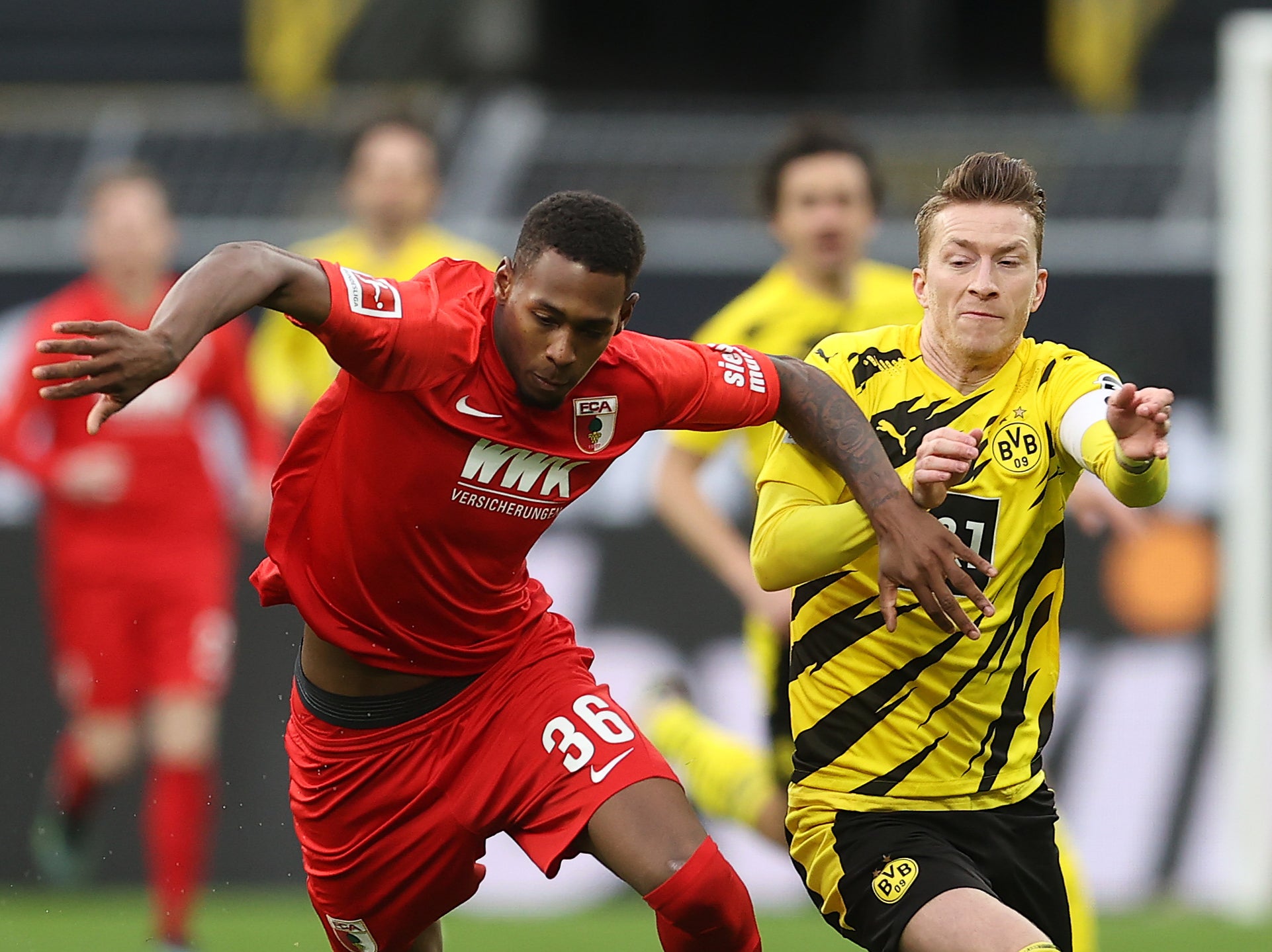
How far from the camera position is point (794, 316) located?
20.8ft

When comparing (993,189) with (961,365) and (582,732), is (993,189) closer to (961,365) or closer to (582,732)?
(961,365)

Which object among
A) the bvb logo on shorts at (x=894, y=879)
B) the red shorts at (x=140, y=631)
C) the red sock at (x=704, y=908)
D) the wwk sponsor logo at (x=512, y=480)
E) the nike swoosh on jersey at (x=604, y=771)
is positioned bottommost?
the red sock at (x=704, y=908)

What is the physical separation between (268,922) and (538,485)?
4.12m

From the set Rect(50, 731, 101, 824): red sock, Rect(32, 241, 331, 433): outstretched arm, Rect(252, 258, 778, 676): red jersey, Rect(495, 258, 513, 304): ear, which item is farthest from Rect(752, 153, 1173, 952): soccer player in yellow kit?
Rect(50, 731, 101, 824): red sock

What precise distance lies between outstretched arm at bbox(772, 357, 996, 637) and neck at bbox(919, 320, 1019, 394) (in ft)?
0.63

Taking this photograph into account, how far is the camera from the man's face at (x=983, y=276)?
4.05m

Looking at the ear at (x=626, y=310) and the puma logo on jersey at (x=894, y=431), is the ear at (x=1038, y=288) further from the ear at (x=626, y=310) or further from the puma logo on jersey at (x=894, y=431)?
the ear at (x=626, y=310)

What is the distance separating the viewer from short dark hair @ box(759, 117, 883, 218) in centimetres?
645

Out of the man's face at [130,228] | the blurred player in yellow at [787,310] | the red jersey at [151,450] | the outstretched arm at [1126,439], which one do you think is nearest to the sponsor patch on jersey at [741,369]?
the outstretched arm at [1126,439]

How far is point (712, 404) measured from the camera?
4418 millimetres

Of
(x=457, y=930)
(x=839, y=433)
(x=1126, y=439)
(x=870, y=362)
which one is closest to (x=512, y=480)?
(x=839, y=433)

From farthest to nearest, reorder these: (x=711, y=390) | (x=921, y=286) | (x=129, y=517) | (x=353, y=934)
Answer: (x=129, y=517), (x=353, y=934), (x=711, y=390), (x=921, y=286)

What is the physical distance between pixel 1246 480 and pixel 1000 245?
15.4ft

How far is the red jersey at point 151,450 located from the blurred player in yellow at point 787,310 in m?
2.27
